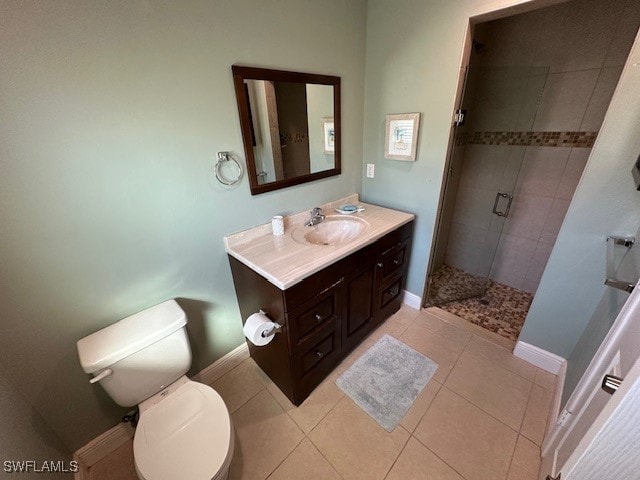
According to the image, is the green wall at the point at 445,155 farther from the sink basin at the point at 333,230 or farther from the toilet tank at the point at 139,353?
the toilet tank at the point at 139,353

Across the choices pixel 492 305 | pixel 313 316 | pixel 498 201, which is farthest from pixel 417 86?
pixel 492 305

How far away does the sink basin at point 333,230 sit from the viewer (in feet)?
5.51

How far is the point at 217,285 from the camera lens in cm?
150

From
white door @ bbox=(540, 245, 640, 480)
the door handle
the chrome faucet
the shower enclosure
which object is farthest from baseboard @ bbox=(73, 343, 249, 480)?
the shower enclosure

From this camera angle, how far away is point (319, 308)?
4.45 ft

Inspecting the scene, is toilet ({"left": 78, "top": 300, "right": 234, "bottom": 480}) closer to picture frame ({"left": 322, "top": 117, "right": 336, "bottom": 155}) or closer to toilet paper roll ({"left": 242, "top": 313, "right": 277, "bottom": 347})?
toilet paper roll ({"left": 242, "top": 313, "right": 277, "bottom": 347})

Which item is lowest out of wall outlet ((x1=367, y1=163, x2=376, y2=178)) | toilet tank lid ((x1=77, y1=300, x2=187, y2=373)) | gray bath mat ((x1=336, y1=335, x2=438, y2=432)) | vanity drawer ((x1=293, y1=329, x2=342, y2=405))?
gray bath mat ((x1=336, y1=335, x2=438, y2=432))

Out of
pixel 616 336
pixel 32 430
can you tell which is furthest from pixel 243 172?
pixel 616 336

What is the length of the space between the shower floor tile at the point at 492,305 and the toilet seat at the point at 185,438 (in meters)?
1.92

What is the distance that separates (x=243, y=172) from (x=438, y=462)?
1.77m

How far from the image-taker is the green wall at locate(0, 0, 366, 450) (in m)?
0.86

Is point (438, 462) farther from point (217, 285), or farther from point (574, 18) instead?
point (574, 18)

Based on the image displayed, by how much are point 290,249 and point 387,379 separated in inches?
41.4

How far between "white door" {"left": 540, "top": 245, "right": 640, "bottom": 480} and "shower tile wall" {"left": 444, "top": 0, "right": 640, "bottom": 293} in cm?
110
